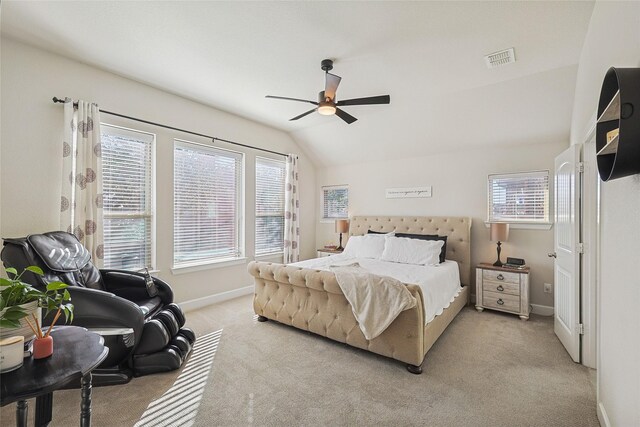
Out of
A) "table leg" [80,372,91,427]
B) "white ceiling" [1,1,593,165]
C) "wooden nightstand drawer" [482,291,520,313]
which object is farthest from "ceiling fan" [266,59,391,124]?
"wooden nightstand drawer" [482,291,520,313]

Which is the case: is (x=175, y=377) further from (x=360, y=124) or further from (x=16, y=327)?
(x=360, y=124)

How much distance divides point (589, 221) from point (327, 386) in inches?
102

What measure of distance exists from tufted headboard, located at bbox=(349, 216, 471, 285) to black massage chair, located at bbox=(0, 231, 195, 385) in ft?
11.3

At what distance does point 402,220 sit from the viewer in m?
4.82

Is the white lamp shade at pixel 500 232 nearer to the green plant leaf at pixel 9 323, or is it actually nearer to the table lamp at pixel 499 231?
the table lamp at pixel 499 231

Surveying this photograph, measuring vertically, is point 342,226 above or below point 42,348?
above

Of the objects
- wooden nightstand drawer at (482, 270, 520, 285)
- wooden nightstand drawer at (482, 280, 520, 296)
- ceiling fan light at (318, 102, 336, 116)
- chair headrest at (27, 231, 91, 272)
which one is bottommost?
wooden nightstand drawer at (482, 280, 520, 296)

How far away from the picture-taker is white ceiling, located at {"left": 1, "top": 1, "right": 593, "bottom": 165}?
2188mm

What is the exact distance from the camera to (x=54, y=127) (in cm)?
283

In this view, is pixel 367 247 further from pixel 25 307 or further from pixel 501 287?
pixel 25 307

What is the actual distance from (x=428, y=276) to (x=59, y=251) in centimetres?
347

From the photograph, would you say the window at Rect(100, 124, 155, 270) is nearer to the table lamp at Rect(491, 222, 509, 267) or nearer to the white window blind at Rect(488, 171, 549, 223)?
the table lamp at Rect(491, 222, 509, 267)

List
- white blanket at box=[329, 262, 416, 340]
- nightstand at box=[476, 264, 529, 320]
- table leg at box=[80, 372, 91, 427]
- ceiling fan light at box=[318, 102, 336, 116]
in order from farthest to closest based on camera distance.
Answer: nightstand at box=[476, 264, 529, 320] → ceiling fan light at box=[318, 102, 336, 116] → white blanket at box=[329, 262, 416, 340] → table leg at box=[80, 372, 91, 427]

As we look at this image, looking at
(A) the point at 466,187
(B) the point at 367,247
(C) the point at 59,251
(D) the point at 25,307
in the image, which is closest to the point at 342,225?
(B) the point at 367,247
